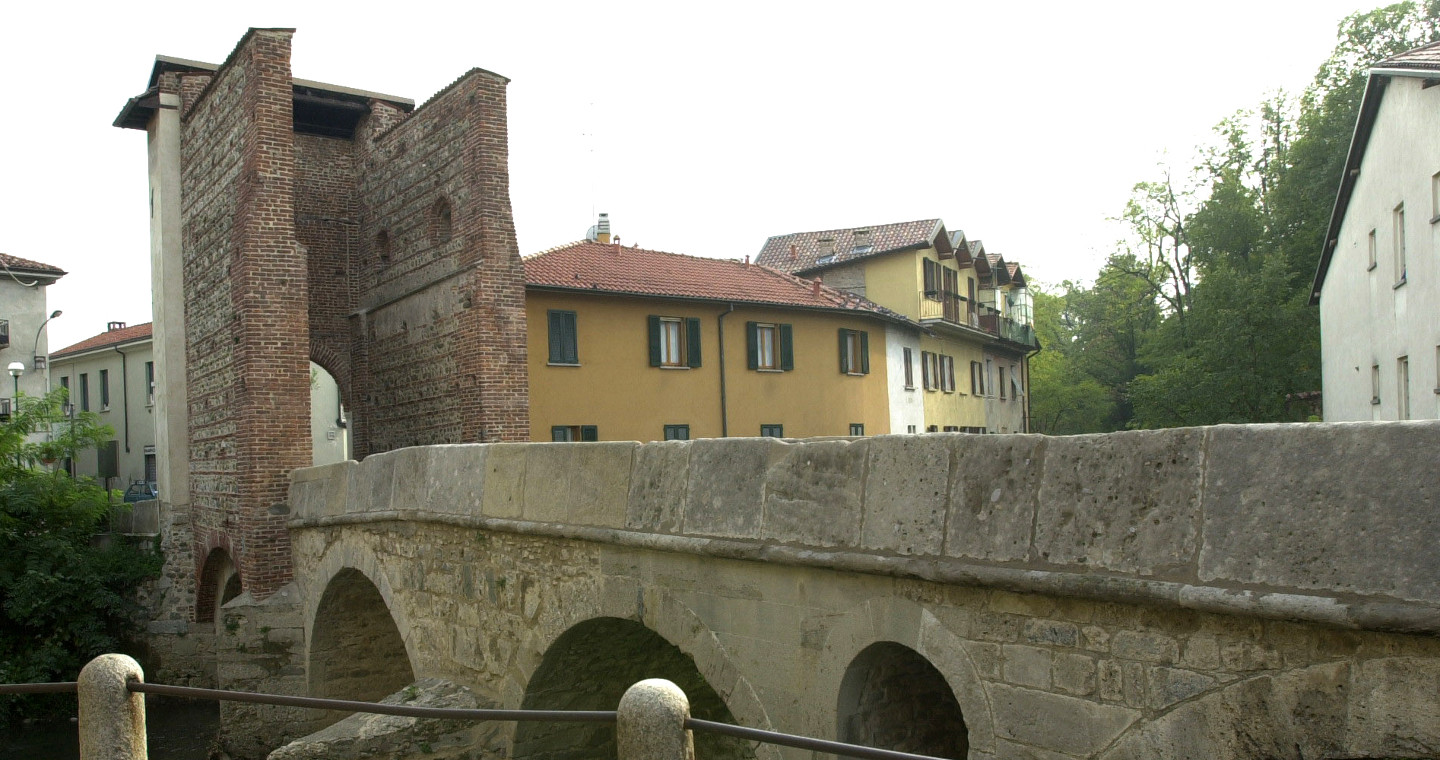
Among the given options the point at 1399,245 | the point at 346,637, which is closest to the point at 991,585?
the point at 346,637

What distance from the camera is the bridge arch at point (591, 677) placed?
8539 millimetres

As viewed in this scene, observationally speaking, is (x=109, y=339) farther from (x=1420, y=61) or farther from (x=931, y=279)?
(x=1420, y=61)

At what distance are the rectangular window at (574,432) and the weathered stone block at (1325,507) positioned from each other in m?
18.2

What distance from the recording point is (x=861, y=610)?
5.46 meters

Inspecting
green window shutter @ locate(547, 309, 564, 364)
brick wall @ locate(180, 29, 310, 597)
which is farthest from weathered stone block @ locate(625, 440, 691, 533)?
green window shutter @ locate(547, 309, 564, 364)

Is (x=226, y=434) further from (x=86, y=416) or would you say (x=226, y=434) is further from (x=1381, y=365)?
(x=1381, y=365)

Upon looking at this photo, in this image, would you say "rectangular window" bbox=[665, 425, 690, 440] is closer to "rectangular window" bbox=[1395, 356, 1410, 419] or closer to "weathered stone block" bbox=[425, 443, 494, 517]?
"rectangular window" bbox=[1395, 356, 1410, 419]

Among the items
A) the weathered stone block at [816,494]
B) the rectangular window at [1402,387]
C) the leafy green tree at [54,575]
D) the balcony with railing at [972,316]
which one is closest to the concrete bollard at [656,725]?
the weathered stone block at [816,494]

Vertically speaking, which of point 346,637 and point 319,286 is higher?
point 319,286

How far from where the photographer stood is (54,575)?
19.0 meters

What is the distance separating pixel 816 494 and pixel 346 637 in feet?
33.5

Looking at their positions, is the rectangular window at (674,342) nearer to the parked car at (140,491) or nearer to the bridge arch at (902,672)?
the parked car at (140,491)

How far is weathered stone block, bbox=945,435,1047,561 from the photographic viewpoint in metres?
4.59

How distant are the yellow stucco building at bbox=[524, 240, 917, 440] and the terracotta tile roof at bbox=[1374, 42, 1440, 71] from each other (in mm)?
13750
